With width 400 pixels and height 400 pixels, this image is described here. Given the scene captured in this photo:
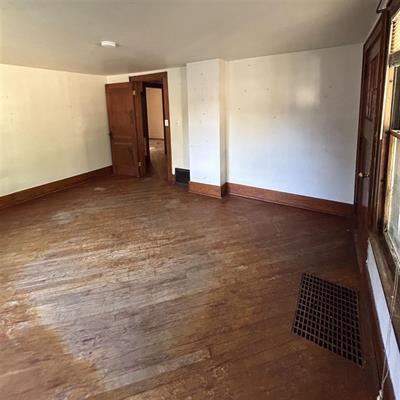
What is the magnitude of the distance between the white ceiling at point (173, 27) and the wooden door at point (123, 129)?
1.90m

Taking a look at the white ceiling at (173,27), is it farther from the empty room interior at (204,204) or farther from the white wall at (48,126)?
the white wall at (48,126)

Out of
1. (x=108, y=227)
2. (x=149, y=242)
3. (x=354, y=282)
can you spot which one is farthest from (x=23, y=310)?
(x=354, y=282)

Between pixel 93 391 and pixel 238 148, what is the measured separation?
4.07m

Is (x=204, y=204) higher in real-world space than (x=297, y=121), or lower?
lower

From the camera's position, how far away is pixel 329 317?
84.9 inches

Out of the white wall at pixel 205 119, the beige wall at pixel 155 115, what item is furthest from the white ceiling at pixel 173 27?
the beige wall at pixel 155 115

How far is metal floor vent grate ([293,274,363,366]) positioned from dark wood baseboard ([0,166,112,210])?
459 centimetres

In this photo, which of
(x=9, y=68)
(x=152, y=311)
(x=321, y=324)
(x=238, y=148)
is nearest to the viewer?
(x=321, y=324)

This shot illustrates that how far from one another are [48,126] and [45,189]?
1.13 m

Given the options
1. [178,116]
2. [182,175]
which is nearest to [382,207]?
[182,175]

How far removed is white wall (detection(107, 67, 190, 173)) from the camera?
5.40 m

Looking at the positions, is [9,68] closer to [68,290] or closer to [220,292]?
[68,290]

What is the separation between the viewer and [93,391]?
162cm

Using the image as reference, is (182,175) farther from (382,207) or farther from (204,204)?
(382,207)
